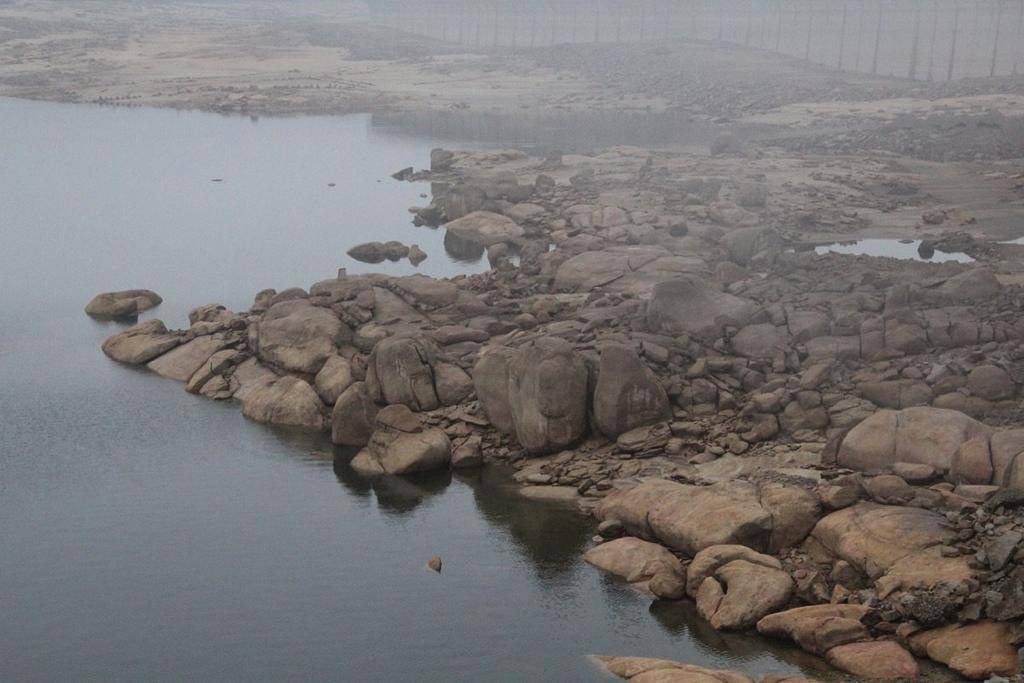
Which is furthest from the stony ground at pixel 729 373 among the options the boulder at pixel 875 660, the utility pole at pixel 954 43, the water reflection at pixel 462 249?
the utility pole at pixel 954 43

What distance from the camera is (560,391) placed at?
2548cm

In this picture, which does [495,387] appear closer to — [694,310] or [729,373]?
[729,373]

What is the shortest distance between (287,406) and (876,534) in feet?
46.7

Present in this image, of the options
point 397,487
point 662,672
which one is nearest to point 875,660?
point 662,672

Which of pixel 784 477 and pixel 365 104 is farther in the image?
pixel 365 104

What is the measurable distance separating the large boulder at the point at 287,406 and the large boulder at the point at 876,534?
41.0 ft

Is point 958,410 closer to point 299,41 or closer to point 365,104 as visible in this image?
point 365,104

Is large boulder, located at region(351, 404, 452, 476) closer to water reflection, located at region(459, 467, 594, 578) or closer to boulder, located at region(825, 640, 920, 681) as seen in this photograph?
water reflection, located at region(459, 467, 594, 578)

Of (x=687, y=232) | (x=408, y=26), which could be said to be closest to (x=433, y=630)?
(x=687, y=232)

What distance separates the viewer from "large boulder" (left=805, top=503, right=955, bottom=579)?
19.0 meters

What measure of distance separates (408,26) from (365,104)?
254 ft

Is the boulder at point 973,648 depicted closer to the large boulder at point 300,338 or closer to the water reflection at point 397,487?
the water reflection at point 397,487

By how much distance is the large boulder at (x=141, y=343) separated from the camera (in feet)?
108

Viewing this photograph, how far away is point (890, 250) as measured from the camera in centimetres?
3944
